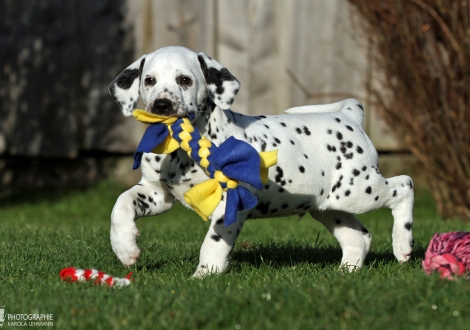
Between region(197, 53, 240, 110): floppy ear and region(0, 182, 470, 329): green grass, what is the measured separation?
1073 millimetres

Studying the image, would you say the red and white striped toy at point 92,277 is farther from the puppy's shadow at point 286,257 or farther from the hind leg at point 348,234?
the hind leg at point 348,234

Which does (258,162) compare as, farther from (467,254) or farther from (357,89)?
(357,89)

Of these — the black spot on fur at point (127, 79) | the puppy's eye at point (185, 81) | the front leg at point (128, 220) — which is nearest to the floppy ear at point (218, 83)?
the puppy's eye at point (185, 81)

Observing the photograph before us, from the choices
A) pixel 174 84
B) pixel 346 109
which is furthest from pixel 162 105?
pixel 346 109

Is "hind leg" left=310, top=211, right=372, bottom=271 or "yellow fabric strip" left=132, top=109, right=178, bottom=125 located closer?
"yellow fabric strip" left=132, top=109, right=178, bottom=125

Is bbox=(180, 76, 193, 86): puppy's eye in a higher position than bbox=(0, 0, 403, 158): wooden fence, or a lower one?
higher

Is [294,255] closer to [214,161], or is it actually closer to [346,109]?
[346,109]

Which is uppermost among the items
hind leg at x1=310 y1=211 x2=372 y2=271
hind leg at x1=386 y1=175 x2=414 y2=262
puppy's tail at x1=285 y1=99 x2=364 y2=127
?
puppy's tail at x1=285 y1=99 x2=364 y2=127

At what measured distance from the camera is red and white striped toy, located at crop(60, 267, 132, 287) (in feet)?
13.2

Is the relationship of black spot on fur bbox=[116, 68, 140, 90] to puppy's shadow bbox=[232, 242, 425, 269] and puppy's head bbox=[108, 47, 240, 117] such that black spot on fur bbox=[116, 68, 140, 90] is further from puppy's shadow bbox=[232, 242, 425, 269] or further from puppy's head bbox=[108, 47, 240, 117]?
puppy's shadow bbox=[232, 242, 425, 269]

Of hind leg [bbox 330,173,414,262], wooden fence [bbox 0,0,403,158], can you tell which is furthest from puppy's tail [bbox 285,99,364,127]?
wooden fence [bbox 0,0,403,158]

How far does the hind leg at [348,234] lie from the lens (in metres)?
5.26

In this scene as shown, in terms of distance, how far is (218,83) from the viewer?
4.62 metres

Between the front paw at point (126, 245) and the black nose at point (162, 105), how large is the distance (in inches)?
29.2
